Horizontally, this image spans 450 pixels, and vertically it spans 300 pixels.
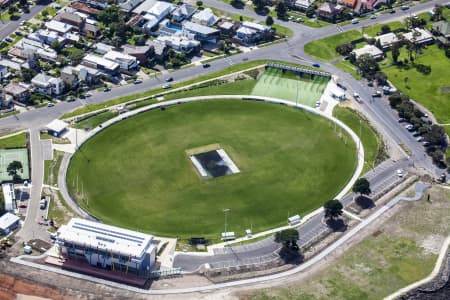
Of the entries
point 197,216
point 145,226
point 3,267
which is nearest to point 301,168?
point 197,216

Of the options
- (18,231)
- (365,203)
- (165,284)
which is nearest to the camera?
(165,284)

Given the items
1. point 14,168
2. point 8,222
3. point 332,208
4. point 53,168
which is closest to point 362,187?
point 332,208

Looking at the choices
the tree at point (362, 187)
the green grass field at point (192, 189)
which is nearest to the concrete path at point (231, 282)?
the tree at point (362, 187)

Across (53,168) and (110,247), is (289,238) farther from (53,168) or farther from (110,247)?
(53,168)

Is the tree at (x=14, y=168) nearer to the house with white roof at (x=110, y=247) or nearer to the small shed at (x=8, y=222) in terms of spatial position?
the small shed at (x=8, y=222)

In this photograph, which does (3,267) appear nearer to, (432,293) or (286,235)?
(286,235)

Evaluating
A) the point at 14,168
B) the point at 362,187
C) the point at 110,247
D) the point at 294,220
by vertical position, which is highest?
the point at 362,187
